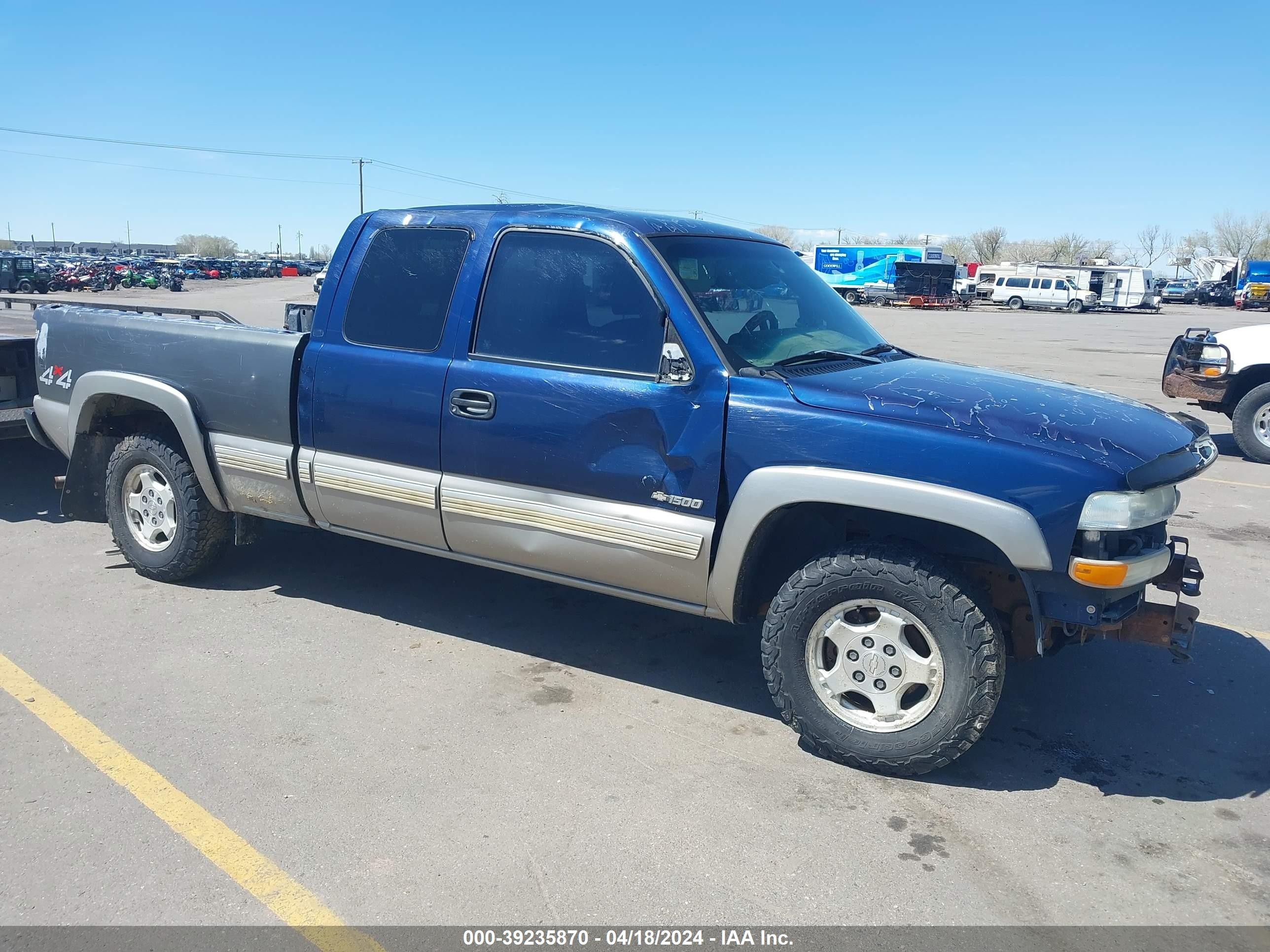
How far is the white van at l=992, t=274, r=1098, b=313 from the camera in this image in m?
54.7

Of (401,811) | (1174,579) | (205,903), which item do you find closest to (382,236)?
(401,811)

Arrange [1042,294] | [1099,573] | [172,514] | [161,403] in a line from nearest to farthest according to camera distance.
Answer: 1. [1099,573]
2. [161,403]
3. [172,514]
4. [1042,294]

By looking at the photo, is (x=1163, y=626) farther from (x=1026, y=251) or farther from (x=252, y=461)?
(x=1026, y=251)

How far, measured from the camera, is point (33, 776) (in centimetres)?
351

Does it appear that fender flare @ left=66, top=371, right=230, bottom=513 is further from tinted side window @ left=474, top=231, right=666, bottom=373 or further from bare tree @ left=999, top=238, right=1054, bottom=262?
bare tree @ left=999, top=238, right=1054, bottom=262

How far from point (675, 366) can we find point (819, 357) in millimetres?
726

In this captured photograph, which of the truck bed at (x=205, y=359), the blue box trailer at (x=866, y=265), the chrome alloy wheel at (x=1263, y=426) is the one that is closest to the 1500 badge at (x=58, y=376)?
the truck bed at (x=205, y=359)

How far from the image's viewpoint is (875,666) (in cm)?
361

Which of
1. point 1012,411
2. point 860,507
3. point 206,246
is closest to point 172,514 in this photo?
A: point 860,507

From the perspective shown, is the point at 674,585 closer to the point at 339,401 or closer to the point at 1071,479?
the point at 1071,479

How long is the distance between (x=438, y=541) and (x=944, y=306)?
55.6 meters

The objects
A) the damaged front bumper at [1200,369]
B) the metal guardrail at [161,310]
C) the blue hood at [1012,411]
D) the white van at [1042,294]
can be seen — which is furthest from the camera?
the white van at [1042,294]

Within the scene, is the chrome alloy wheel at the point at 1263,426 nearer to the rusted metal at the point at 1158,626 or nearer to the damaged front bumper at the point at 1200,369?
the damaged front bumper at the point at 1200,369

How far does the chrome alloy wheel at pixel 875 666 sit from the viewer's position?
354 centimetres
